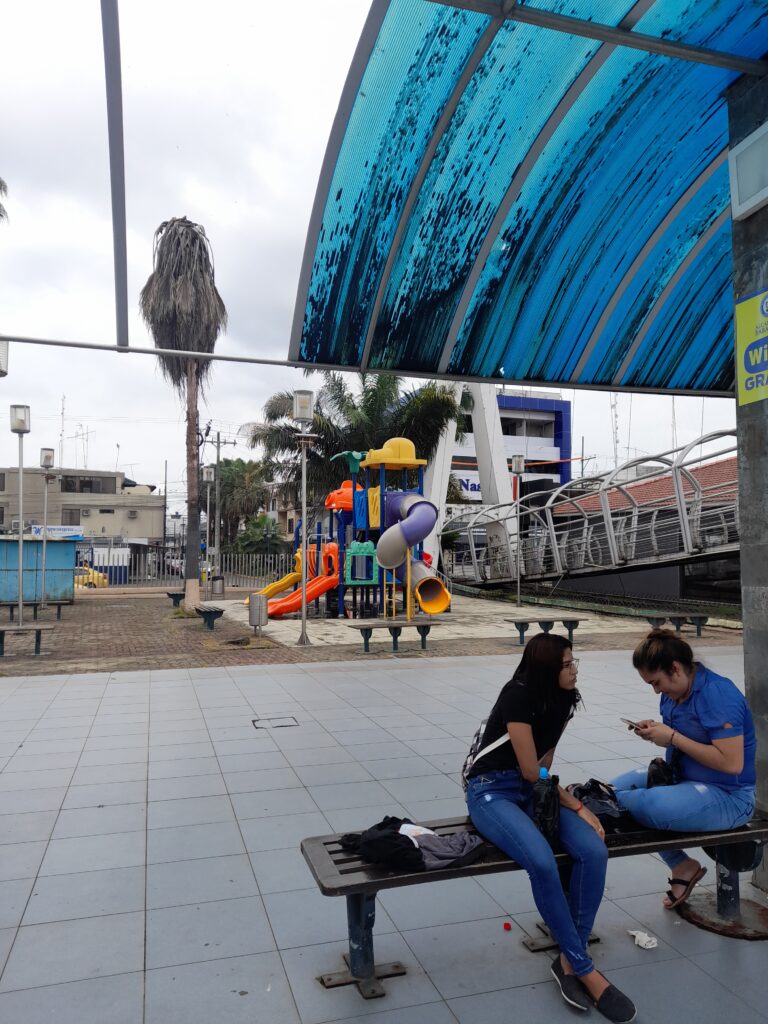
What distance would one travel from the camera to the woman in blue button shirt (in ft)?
10.4

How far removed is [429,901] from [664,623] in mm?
14949

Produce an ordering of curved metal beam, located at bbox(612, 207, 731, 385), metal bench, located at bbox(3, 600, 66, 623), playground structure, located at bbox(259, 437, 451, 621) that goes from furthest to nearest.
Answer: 1. playground structure, located at bbox(259, 437, 451, 621)
2. metal bench, located at bbox(3, 600, 66, 623)
3. curved metal beam, located at bbox(612, 207, 731, 385)

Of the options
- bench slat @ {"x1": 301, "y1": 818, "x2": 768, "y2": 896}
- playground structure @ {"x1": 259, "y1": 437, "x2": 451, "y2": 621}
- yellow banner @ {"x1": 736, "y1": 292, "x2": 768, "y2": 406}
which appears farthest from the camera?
playground structure @ {"x1": 259, "y1": 437, "x2": 451, "y2": 621}

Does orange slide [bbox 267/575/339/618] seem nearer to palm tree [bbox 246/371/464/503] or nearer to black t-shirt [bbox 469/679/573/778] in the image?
palm tree [bbox 246/371/464/503]

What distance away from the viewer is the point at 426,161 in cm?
432

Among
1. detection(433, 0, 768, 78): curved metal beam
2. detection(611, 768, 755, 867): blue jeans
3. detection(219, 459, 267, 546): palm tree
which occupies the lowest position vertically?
detection(611, 768, 755, 867): blue jeans

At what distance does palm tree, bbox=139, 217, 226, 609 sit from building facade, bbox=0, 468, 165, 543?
109 ft

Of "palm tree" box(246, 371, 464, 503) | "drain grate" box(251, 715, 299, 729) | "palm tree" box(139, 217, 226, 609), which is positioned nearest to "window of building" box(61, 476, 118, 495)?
"palm tree" box(246, 371, 464, 503)

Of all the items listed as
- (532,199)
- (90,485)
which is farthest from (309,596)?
(90,485)

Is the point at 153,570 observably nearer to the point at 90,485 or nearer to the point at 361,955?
the point at 90,485

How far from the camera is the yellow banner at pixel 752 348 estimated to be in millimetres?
3543

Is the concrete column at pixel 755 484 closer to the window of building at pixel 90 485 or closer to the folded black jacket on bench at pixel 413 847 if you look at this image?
the folded black jacket on bench at pixel 413 847

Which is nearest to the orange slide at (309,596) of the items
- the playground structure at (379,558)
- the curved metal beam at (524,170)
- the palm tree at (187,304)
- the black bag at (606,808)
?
the playground structure at (379,558)

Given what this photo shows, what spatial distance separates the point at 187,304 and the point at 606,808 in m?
21.2
